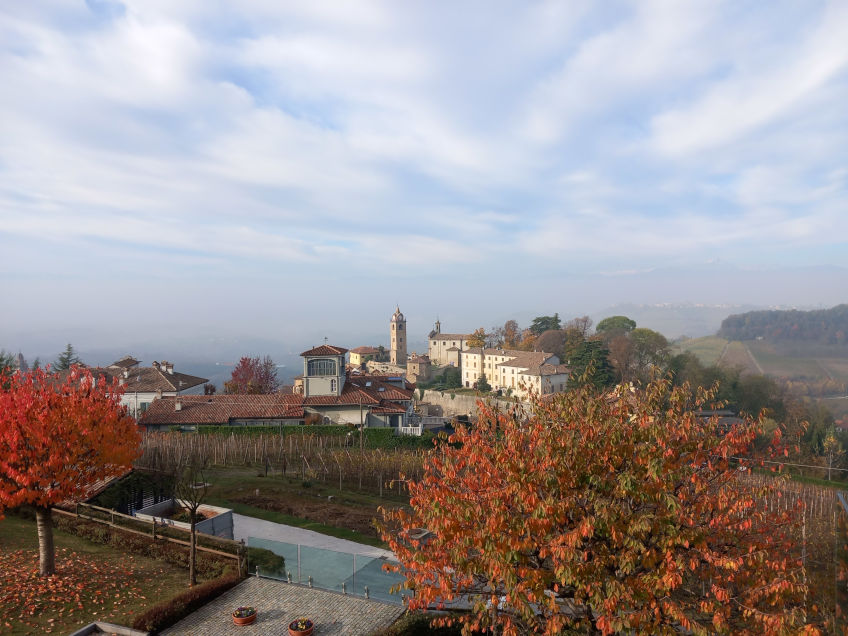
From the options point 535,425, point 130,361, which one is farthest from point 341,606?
point 130,361

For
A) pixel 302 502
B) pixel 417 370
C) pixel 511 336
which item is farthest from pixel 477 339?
pixel 302 502

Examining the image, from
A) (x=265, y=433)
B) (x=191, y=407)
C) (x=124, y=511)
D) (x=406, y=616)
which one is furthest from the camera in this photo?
(x=191, y=407)

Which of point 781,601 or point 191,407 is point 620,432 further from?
point 191,407

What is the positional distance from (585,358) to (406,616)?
61.7 metres

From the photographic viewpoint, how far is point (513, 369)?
86.1 metres

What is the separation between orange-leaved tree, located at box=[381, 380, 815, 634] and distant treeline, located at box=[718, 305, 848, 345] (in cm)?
8177

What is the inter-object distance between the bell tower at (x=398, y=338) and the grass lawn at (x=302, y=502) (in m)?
96.3

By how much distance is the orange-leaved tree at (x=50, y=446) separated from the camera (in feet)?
45.1

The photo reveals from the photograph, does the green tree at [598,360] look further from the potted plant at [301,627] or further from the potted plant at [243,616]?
the potted plant at [243,616]

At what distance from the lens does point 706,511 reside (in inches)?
352

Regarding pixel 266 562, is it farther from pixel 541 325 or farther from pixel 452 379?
pixel 541 325

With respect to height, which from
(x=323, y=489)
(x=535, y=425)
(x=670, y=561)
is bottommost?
(x=323, y=489)

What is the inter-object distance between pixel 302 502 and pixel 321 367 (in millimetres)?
22682

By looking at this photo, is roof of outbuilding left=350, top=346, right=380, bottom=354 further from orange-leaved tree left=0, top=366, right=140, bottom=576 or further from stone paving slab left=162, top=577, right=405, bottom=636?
stone paving slab left=162, top=577, right=405, bottom=636
